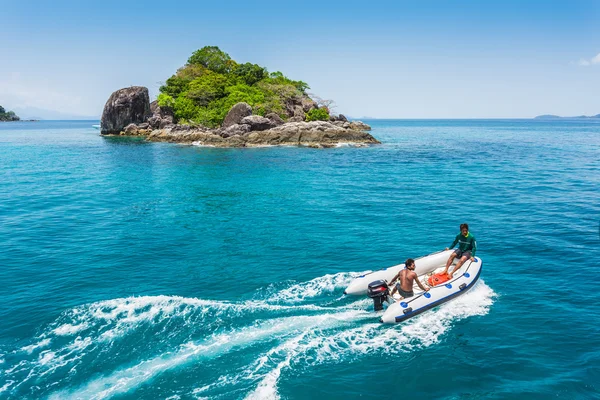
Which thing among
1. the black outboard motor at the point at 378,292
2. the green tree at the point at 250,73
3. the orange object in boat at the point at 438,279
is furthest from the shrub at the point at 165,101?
the black outboard motor at the point at 378,292

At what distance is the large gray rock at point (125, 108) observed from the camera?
8506cm

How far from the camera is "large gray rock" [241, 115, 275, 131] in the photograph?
67.8m

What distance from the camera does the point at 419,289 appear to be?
50.3 feet

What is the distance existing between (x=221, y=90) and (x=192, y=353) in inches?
3047

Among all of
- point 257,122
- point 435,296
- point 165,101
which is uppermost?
point 165,101

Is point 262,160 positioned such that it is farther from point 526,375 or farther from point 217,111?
point 526,375

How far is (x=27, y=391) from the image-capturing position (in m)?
10.4

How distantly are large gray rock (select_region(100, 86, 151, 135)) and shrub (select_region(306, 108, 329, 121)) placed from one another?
37196 mm

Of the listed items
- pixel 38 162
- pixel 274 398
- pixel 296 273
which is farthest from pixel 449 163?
pixel 38 162

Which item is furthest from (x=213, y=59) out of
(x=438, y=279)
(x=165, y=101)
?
(x=438, y=279)

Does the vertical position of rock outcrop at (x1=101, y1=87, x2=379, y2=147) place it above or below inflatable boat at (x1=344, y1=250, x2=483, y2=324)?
above

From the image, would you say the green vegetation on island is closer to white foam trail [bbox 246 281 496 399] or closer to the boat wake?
the boat wake

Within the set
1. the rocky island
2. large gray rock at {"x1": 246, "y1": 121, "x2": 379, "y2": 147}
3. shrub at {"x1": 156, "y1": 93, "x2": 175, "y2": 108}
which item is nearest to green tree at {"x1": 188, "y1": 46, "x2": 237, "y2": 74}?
the rocky island

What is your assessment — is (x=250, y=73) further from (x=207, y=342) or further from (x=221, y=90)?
(x=207, y=342)
